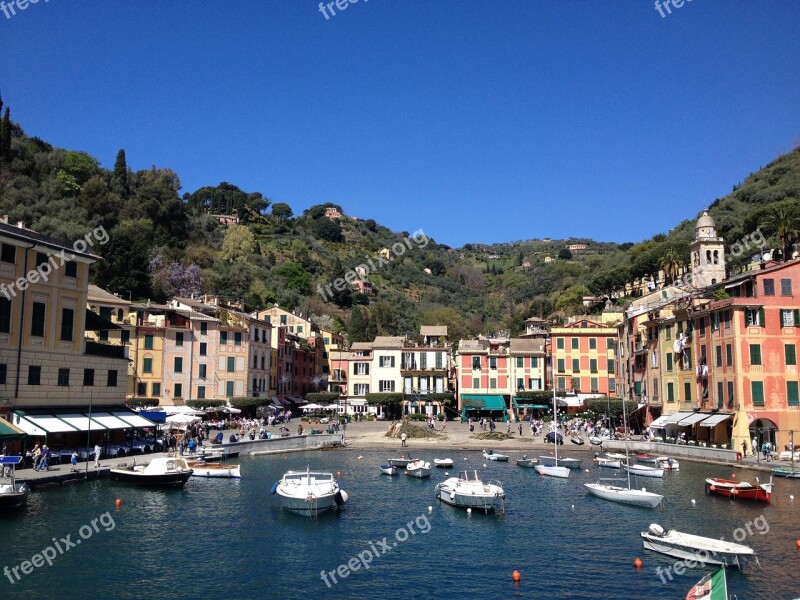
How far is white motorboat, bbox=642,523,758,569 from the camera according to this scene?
A: 25906mm

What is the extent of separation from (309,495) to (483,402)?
182 feet

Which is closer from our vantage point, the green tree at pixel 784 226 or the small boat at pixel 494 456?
the small boat at pixel 494 456

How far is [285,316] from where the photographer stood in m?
105

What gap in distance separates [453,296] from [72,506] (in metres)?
160

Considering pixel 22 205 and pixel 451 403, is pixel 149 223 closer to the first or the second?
pixel 22 205

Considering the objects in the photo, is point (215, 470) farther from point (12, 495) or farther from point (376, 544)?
point (376, 544)

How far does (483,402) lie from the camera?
288 feet

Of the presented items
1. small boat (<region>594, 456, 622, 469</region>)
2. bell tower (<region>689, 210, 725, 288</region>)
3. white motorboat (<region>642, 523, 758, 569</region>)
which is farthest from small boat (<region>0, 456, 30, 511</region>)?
bell tower (<region>689, 210, 725, 288</region>)

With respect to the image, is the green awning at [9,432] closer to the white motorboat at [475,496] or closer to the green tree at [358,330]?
the white motorboat at [475,496]

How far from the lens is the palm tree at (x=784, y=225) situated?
6881 cm

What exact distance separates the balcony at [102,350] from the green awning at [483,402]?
47.1 metres

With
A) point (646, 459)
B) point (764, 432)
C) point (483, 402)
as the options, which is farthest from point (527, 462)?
point (483, 402)

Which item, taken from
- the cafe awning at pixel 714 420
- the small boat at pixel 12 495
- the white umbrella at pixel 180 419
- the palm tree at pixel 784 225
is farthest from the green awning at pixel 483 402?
the small boat at pixel 12 495

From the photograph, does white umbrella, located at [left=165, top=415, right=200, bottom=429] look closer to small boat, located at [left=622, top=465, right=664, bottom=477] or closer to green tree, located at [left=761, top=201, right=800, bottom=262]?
small boat, located at [left=622, top=465, right=664, bottom=477]
